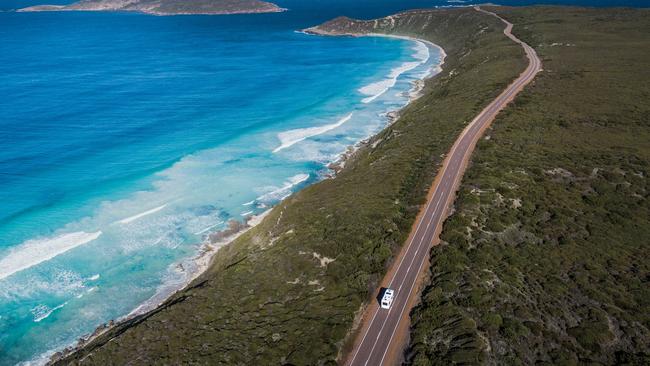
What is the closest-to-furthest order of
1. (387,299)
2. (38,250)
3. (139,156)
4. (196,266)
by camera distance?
(387,299) → (196,266) → (38,250) → (139,156)

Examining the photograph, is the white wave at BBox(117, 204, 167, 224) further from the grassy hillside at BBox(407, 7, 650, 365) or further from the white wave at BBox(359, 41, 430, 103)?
the white wave at BBox(359, 41, 430, 103)

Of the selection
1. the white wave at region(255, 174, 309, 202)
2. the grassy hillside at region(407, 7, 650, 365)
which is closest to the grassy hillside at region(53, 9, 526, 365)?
the white wave at region(255, 174, 309, 202)

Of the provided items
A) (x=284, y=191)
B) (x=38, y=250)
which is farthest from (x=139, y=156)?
(x=284, y=191)

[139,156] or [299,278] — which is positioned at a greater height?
[299,278]

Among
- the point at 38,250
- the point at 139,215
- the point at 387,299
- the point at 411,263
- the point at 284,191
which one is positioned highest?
the point at 387,299

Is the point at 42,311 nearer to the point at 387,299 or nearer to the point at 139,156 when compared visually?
the point at 387,299

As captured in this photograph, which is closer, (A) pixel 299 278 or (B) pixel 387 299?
(B) pixel 387 299
